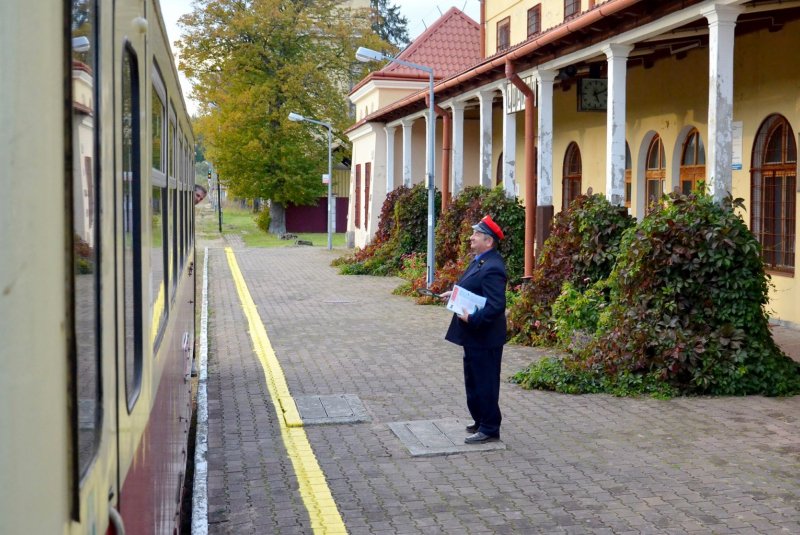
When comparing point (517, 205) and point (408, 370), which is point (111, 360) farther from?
point (517, 205)

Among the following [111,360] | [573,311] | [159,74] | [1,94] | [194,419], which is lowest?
[194,419]

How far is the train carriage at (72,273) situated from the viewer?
1241 millimetres

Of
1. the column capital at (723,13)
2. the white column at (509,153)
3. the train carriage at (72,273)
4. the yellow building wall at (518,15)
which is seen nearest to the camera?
the train carriage at (72,273)

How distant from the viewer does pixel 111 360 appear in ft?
6.15

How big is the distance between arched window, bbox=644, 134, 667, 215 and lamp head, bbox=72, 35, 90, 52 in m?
15.8

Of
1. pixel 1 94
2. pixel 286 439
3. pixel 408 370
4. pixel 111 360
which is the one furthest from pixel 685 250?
pixel 1 94

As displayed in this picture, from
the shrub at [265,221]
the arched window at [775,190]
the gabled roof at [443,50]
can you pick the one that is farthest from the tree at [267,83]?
the arched window at [775,190]

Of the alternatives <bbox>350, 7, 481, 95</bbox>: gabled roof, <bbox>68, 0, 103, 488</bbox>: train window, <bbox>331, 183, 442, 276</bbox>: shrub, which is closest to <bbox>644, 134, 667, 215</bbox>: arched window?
<bbox>331, 183, 442, 276</bbox>: shrub

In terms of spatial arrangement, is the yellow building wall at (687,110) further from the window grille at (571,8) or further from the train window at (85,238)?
the train window at (85,238)

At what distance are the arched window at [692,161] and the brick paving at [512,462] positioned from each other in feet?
19.1

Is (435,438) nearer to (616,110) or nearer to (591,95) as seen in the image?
(616,110)

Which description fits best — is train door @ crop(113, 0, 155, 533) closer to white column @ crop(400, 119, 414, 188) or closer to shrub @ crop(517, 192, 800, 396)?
shrub @ crop(517, 192, 800, 396)

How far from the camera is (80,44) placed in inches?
61.9

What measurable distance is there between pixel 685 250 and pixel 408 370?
338cm
